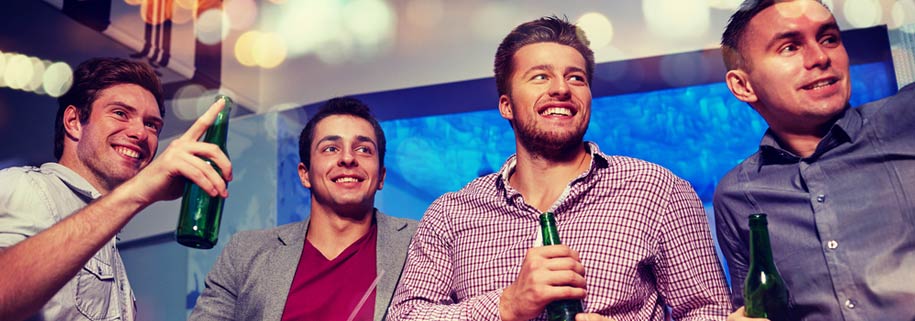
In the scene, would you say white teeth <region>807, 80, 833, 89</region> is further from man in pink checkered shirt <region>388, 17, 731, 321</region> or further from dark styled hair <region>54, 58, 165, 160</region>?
dark styled hair <region>54, 58, 165, 160</region>

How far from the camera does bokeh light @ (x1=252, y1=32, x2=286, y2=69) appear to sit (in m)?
4.03

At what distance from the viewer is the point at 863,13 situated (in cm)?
299

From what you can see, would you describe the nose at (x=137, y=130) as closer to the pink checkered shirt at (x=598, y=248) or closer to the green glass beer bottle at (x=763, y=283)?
the pink checkered shirt at (x=598, y=248)

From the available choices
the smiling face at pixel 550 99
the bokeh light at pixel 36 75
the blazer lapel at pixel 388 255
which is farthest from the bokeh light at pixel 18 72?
the smiling face at pixel 550 99

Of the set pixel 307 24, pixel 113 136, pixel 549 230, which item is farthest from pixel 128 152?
pixel 307 24

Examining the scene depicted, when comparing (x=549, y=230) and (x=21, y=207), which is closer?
(x=549, y=230)

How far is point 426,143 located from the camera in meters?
3.62

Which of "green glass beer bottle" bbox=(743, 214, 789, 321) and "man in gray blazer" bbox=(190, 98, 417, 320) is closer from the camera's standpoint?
"green glass beer bottle" bbox=(743, 214, 789, 321)

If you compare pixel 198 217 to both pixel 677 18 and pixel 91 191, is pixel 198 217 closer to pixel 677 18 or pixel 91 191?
pixel 91 191

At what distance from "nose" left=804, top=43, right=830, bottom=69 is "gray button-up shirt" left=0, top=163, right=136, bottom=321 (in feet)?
5.57

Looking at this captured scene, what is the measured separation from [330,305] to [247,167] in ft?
6.24

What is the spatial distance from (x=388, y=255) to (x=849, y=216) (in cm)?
121

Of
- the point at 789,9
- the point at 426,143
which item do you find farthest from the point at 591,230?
the point at 426,143

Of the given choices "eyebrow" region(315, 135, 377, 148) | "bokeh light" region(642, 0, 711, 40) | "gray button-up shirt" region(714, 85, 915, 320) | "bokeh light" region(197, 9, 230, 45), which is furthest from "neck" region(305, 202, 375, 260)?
"bokeh light" region(197, 9, 230, 45)
